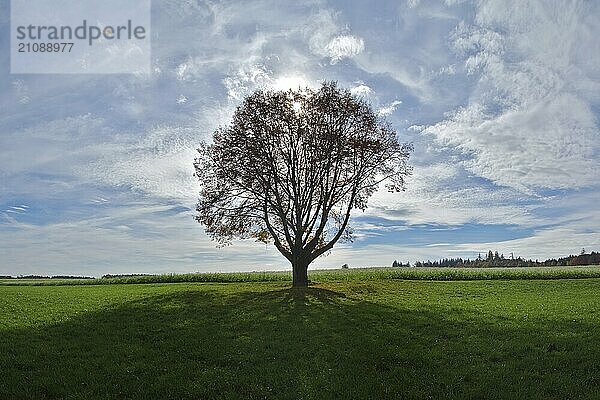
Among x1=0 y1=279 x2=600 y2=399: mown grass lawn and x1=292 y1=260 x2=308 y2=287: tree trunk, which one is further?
x1=292 y1=260 x2=308 y2=287: tree trunk

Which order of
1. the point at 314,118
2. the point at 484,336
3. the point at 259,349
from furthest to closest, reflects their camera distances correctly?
1. the point at 314,118
2. the point at 484,336
3. the point at 259,349

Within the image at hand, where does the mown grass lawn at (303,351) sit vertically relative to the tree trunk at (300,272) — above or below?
below

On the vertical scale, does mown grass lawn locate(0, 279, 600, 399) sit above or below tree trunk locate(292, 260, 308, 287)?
below

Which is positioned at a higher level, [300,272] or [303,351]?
[300,272]

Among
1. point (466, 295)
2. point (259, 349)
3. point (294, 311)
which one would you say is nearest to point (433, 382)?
point (259, 349)

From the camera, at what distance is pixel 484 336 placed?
834 inches

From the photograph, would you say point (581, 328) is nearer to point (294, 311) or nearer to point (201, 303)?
point (294, 311)

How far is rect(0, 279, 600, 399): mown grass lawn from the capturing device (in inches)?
588

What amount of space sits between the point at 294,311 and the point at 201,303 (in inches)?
309

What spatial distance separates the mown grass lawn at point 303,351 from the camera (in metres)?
14.9

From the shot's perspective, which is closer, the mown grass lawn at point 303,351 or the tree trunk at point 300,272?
the mown grass lawn at point 303,351

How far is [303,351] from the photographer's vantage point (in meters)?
19.1

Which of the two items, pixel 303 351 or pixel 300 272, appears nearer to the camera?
pixel 303 351

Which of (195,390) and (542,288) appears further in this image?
(542,288)
